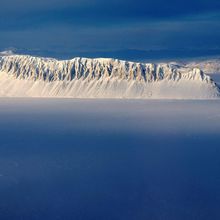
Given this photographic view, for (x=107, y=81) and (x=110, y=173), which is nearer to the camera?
(x=110, y=173)

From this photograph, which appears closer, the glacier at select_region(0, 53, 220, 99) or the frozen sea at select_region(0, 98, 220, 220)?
the frozen sea at select_region(0, 98, 220, 220)

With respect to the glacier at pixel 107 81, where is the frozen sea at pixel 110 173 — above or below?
below

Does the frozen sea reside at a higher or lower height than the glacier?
lower

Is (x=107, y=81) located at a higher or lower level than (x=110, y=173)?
higher

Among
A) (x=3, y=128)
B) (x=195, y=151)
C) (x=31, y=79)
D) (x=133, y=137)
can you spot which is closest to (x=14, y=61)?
(x=31, y=79)
